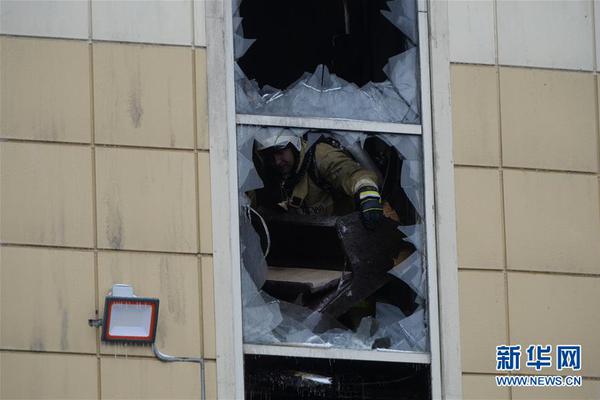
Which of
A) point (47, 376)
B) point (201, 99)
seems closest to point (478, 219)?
point (201, 99)

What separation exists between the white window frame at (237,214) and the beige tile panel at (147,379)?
7.5 inches

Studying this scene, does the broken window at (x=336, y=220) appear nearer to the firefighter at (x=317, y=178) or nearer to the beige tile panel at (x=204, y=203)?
the firefighter at (x=317, y=178)

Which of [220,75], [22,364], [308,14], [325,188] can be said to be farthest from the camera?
[308,14]

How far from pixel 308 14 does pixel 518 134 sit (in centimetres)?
227

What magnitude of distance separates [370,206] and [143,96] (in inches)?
63.3

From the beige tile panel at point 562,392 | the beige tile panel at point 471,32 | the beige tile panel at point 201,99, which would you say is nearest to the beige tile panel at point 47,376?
the beige tile panel at point 201,99

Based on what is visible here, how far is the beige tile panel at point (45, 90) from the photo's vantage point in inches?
428

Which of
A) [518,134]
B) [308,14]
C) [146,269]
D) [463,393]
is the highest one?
[308,14]

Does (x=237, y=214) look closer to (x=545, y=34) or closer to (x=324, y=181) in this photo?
(x=324, y=181)

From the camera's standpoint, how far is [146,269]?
10742mm

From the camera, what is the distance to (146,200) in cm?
1086

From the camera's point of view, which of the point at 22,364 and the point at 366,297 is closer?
the point at 22,364

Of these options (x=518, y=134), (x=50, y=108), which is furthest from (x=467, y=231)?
(x=50, y=108)

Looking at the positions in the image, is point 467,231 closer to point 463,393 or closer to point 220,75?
point 463,393
